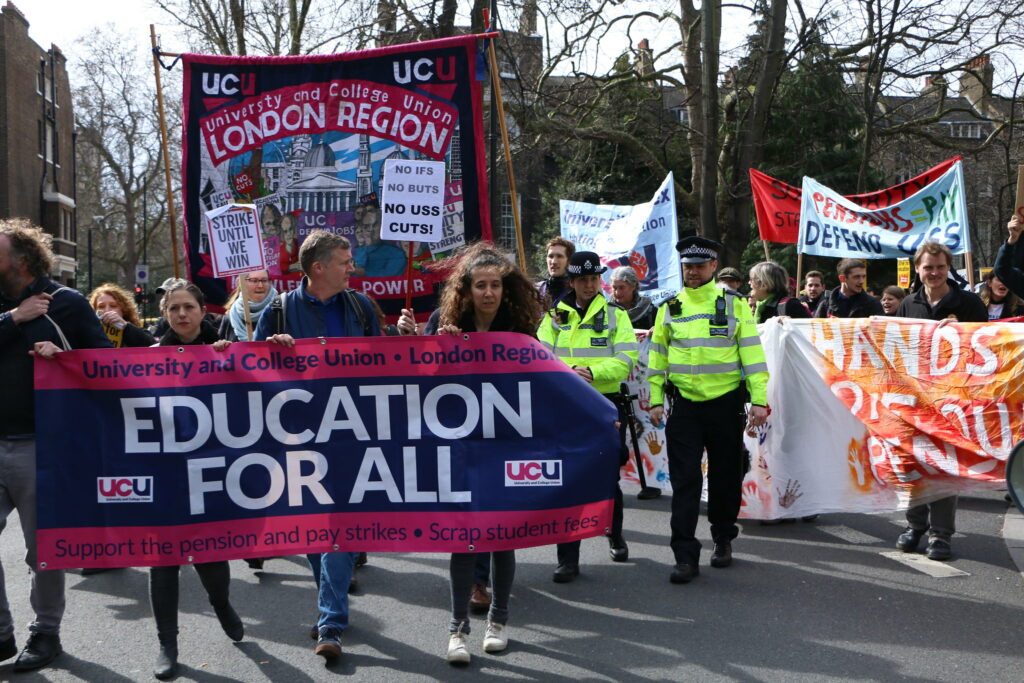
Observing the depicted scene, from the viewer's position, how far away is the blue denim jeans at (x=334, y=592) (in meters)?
4.55

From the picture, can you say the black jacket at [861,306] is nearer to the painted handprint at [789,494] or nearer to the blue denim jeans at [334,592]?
the painted handprint at [789,494]

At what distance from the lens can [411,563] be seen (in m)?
6.46

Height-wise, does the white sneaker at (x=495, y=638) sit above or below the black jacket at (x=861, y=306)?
below

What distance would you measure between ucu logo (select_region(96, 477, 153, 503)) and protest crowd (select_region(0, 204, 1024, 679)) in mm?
310

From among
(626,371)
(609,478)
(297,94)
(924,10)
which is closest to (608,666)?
(609,478)

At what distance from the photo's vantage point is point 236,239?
5.27 m

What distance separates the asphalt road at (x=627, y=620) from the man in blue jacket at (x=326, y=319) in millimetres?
220

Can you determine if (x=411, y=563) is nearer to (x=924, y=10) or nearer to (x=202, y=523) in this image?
(x=202, y=523)

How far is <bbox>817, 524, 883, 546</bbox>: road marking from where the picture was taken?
678cm

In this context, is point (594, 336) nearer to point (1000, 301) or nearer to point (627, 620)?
point (627, 620)

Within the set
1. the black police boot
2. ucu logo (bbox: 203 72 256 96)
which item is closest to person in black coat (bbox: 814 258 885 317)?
the black police boot

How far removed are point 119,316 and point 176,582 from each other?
2.81 m

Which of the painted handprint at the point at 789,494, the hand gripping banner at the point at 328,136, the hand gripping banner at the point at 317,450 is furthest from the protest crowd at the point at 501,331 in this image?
the painted handprint at the point at 789,494

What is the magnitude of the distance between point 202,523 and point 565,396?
5.49 ft
